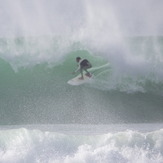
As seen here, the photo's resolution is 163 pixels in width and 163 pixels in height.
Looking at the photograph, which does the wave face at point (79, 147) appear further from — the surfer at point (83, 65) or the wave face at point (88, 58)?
the surfer at point (83, 65)

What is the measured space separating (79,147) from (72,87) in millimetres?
2597

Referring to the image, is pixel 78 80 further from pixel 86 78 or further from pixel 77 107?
pixel 77 107

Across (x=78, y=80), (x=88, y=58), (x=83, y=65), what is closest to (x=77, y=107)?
(x=78, y=80)

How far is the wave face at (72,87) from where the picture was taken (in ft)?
39.1

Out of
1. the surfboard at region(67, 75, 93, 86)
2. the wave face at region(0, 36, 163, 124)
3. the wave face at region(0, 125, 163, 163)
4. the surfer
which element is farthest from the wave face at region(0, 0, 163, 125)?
the wave face at region(0, 125, 163, 163)

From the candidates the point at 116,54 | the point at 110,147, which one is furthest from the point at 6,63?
the point at 110,147

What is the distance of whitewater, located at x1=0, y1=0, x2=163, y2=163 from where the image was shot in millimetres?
10266

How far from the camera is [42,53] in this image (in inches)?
544

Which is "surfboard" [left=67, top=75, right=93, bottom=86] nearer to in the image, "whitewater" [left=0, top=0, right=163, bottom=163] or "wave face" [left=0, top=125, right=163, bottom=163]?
"whitewater" [left=0, top=0, right=163, bottom=163]

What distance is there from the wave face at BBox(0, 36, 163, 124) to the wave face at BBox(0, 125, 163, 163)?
116cm

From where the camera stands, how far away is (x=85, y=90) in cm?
1253

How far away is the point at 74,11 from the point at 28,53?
3800mm

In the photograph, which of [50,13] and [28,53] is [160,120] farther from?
[50,13]

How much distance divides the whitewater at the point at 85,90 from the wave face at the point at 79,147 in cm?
2
